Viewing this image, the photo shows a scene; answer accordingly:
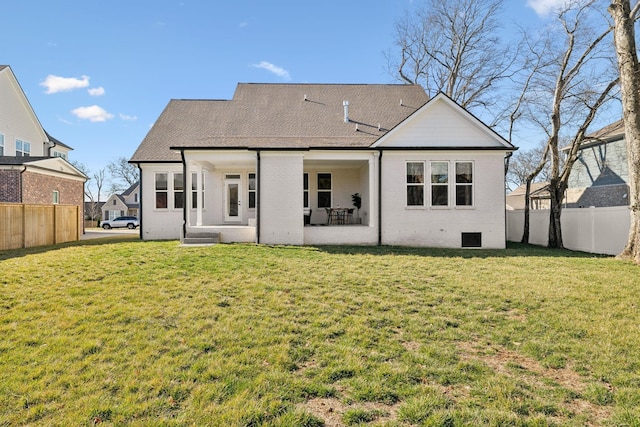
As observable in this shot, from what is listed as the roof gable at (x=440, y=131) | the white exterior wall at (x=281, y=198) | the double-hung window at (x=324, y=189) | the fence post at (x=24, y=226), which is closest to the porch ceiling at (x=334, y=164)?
the double-hung window at (x=324, y=189)

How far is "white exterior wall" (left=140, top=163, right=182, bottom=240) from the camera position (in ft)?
49.1

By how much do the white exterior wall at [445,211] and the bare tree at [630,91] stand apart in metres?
3.67

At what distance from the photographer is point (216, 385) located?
3473 mm

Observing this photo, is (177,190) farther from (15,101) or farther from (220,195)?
(15,101)

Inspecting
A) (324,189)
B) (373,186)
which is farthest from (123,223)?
(373,186)

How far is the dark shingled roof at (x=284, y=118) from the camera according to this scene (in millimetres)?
13750

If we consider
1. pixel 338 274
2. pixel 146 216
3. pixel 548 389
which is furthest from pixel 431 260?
pixel 146 216

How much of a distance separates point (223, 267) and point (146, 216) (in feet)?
28.0

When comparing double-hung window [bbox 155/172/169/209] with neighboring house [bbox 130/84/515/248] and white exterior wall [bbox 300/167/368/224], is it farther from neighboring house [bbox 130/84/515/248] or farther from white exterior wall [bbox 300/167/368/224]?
white exterior wall [bbox 300/167/368/224]

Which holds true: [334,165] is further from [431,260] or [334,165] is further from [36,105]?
[36,105]

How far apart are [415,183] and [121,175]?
62658mm

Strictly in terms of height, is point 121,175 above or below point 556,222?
above

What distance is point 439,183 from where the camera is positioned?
13.3m

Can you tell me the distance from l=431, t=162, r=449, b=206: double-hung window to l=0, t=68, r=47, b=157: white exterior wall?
27219 millimetres
